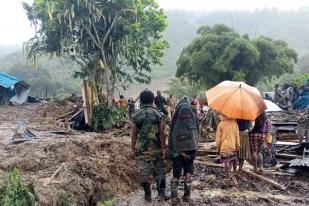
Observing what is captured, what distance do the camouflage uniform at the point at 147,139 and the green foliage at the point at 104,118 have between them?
35.9 feet

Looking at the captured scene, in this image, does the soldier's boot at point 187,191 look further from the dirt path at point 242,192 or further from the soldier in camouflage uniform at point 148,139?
the soldier in camouflage uniform at point 148,139

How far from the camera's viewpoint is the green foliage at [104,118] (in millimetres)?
17328

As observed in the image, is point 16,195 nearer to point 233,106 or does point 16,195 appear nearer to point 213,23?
point 233,106

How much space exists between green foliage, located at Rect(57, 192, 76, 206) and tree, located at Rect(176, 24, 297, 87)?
2262 cm

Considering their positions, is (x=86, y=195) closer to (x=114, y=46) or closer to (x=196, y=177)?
(x=196, y=177)

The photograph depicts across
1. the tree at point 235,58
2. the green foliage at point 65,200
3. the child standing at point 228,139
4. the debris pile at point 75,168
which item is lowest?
the green foliage at point 65,200

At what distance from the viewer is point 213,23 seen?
405 feet

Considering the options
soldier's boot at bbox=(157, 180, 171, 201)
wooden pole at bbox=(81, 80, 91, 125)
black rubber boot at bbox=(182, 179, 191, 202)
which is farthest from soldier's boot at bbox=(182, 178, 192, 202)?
wooden pole at bbox=(81, 80, 91, 125)

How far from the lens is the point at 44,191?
6.02 m

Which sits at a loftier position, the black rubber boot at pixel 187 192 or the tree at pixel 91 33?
the tree at pixel 91 33

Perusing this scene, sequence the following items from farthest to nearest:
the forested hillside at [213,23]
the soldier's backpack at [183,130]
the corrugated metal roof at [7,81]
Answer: the forested hillside at [213,23] → the corrugated metal roof at [7,81] → the soldier's backpack at [183,130]

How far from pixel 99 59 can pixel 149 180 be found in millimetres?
14007

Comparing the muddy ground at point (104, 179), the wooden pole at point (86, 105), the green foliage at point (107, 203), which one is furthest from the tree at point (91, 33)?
the green foliage at point (107, 203)

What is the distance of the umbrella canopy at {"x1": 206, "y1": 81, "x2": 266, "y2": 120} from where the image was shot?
7355 mm
